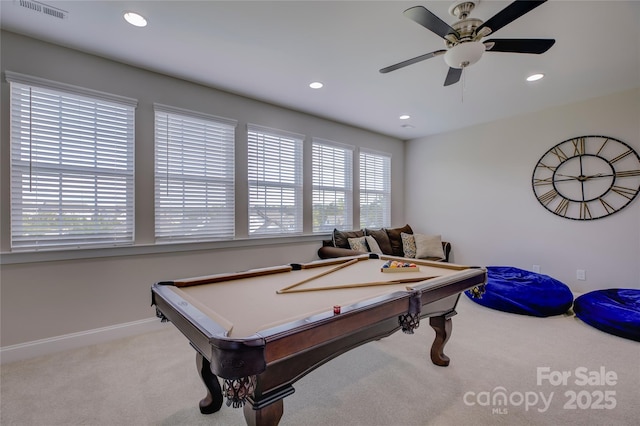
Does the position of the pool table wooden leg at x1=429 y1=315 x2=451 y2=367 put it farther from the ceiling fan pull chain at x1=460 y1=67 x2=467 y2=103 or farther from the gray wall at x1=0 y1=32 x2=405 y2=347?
the ceiling fan pull chain at x1=460 y1=67 x2=467 y2=103

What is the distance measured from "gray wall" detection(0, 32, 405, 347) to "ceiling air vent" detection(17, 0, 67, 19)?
507 millimetres

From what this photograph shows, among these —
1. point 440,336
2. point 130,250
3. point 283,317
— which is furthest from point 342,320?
point 130,250

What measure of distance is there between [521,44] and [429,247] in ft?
11.0

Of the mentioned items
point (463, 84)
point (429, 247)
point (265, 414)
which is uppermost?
point (463, 84)

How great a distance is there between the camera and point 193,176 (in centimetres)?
323

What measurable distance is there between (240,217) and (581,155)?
4568mm

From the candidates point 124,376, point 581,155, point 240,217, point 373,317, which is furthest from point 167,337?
point 581,155

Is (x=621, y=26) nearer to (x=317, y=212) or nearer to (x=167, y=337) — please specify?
(x=317, y=212)

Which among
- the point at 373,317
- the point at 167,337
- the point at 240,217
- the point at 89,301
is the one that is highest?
the point at 240,217

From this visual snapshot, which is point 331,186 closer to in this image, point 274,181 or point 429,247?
point 274,181

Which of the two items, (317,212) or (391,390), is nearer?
(391,390)

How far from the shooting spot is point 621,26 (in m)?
2.27

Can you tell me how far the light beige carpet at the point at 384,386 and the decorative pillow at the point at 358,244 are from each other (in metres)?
1.64

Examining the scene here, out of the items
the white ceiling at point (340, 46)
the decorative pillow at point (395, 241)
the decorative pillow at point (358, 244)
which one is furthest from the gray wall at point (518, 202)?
the decorative pillow at point (358, 244)
